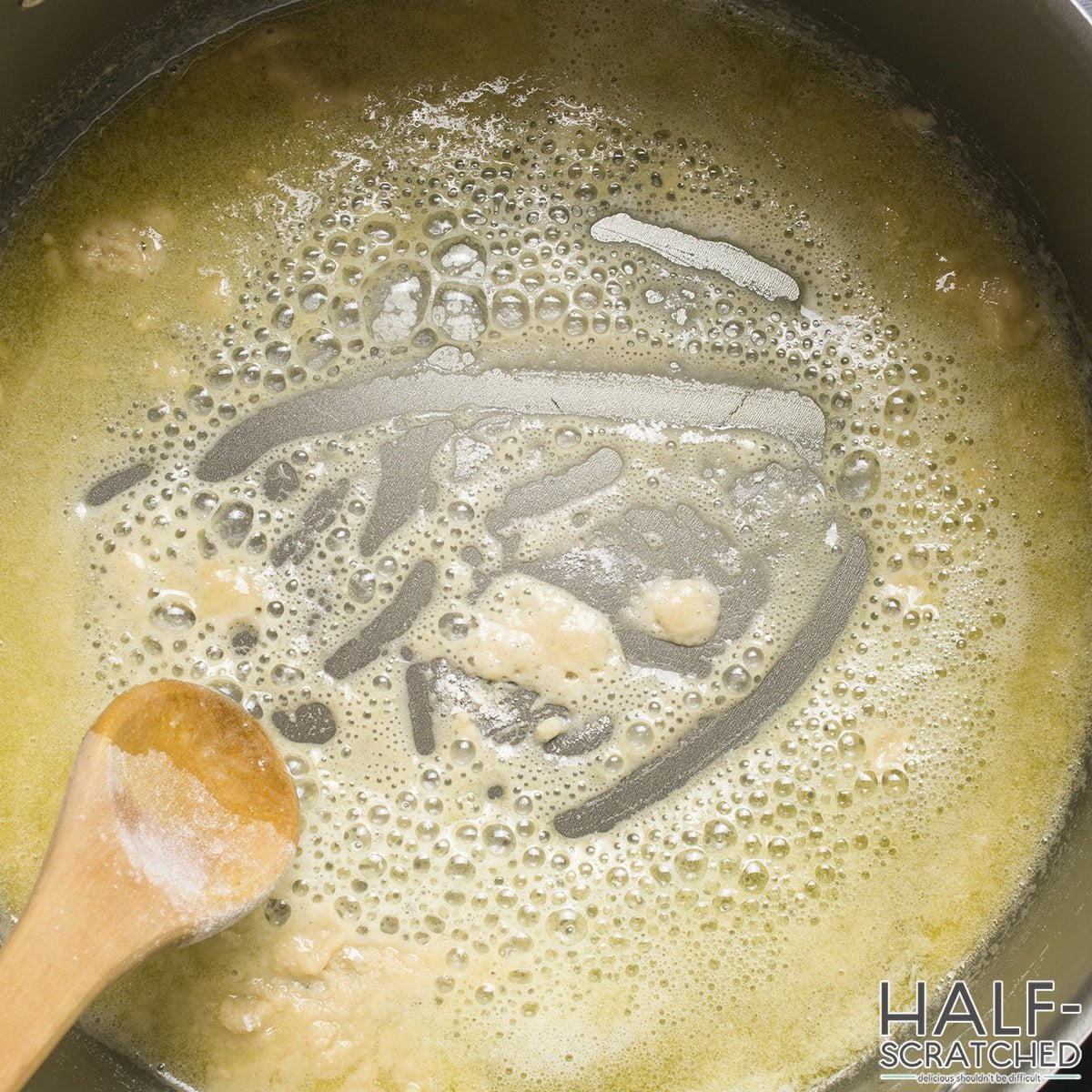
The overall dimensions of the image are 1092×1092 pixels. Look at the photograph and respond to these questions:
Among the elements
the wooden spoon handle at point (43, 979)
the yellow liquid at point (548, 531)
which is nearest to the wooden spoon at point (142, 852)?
the wooden spoon handle at point (43, 979)

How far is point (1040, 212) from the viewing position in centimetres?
133

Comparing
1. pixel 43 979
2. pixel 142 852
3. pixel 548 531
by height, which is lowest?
pixel 43 979

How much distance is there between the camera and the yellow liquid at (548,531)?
1.26 metres

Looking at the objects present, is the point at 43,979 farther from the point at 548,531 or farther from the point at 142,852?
the point at 548,531

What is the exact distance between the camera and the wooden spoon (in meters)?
0.99

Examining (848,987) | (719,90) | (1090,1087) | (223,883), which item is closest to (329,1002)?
(223,883)

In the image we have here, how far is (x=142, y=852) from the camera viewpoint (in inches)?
42.0

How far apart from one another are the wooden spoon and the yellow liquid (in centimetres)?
14

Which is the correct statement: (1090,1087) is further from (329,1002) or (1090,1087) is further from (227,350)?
(227,350)

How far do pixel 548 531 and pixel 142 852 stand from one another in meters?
0.60

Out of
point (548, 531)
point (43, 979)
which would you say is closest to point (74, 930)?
point (43, 979)

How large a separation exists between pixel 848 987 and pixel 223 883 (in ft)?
2.43

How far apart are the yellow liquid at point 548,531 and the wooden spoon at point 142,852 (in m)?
0.14

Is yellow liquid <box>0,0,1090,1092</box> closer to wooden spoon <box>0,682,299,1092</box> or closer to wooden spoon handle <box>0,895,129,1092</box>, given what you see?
wooden spoon <box>0,682,299,1092</box>
